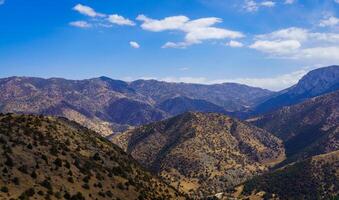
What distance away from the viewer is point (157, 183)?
368ft

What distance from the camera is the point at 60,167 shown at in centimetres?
7819

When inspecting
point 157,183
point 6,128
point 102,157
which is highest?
point 6,128

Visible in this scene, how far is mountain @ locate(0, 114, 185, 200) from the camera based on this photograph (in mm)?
64938

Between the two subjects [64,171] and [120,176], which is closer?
[64,171]

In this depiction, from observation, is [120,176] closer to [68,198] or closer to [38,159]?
[38,159]

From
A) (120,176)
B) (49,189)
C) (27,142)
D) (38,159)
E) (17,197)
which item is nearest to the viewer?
(17,197)

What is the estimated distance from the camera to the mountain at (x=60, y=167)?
64938mm

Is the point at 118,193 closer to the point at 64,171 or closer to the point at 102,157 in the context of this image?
the point at 64,171

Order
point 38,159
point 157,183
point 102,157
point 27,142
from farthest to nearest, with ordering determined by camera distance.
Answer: point 157,183, point 102,157, point 27,142, point 38,159

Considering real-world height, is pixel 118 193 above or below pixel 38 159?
below

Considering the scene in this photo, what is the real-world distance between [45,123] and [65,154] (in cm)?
2056

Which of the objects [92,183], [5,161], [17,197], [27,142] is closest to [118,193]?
[92,183]

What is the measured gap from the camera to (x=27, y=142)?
81750 millimetres

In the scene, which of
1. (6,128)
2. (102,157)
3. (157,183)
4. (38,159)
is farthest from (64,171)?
(157,183)
